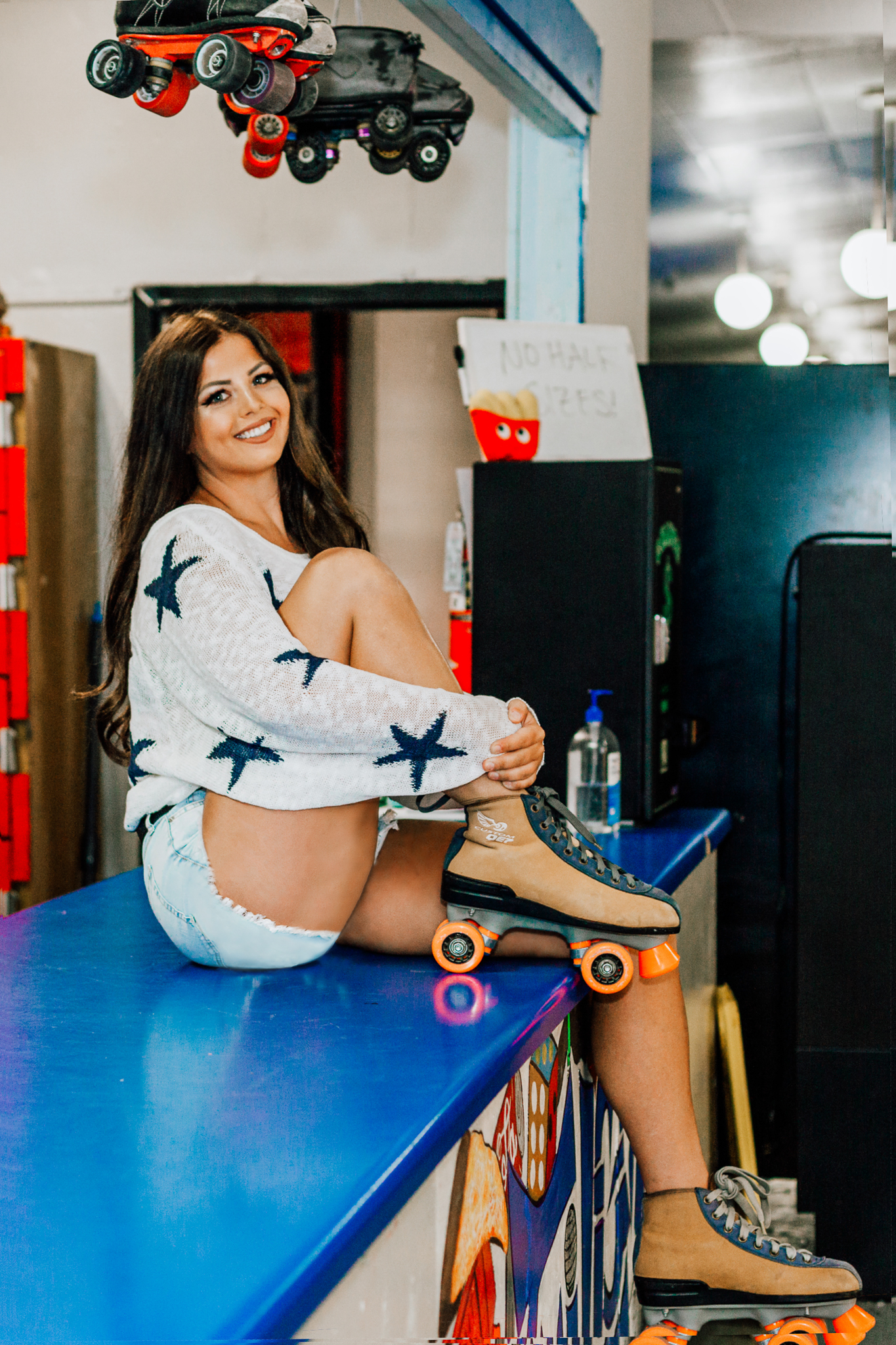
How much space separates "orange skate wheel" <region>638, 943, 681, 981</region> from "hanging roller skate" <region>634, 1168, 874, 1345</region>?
0.24 metres

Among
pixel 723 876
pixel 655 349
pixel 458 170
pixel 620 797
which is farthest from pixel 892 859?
pixel 655 349

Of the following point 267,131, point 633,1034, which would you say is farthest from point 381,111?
point 633,1034

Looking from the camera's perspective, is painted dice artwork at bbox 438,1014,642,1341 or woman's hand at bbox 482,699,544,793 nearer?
painted dice artwork at bbox 438,1014,642,1341

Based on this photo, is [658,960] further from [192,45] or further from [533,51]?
[533,51]

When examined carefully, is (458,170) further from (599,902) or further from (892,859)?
(599,902)

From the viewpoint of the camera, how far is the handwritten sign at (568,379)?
2623 millimetres

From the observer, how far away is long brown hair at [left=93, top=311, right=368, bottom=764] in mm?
1678

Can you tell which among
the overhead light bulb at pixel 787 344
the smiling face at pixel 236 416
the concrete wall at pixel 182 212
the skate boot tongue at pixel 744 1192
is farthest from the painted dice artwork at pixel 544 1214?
the overhead light bulb at pixel 787 344

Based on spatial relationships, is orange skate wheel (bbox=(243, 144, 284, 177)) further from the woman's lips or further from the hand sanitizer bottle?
the hand sanitizer bottle

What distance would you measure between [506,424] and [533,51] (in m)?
0.81

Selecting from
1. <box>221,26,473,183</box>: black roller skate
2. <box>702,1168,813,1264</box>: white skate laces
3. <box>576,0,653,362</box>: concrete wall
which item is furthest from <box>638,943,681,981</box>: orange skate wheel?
<box>576,0,653,362</box>: concrete wall

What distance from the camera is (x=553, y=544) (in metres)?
2.44

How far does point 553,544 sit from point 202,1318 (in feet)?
6.02

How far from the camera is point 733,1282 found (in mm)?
1386
